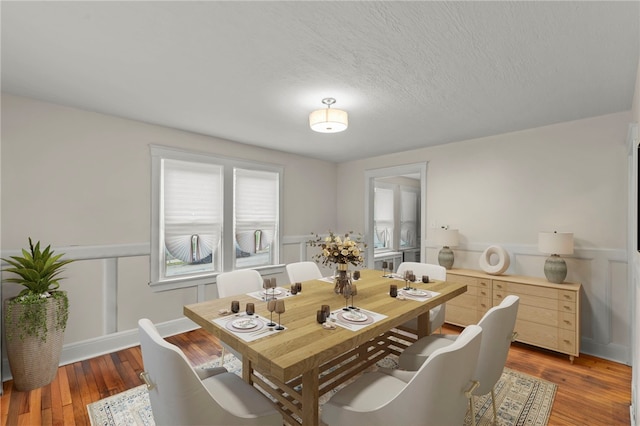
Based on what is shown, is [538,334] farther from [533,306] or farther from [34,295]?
[34,295]

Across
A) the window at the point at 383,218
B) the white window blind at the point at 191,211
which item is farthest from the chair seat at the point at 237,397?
the window at the point at 383,218

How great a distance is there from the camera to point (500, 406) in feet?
7.39

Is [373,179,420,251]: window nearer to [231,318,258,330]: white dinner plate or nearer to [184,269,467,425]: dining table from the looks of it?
[184,269,467,425]: dining table

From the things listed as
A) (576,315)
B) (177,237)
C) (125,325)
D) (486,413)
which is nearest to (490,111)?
(576,315)

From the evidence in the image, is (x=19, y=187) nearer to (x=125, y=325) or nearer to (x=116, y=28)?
(x=125, y=325)

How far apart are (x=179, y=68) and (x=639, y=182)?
3050mm

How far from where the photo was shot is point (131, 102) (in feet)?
8.92

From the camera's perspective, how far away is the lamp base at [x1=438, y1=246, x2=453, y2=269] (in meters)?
3.96

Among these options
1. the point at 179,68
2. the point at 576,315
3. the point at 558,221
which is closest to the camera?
the point at 179,68

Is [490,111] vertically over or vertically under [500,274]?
over

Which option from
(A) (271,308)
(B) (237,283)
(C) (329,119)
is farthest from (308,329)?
(C) (329,119)

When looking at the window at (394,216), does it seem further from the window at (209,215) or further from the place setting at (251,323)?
the place setting at (251,323)

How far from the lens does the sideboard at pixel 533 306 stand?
2.93m

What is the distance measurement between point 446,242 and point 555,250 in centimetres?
117
